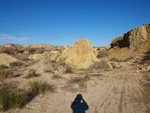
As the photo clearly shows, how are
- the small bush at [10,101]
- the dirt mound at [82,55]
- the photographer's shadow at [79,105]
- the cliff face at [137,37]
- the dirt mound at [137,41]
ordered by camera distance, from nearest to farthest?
the small bush at [10,101], the photographer's shadow at [79,105], the dirt mound at [82,55], the dirt mound at [137,41], the cliff face at [137,37]

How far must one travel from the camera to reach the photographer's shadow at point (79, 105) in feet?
10.2

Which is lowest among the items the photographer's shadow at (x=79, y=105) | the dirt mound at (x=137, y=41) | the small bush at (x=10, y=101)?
the photographer's shadow at (x=79, y=105)

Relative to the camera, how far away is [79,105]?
3416 millimetres

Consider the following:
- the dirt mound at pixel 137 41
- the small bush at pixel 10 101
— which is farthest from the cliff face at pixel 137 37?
the small bush at pixel 10 101

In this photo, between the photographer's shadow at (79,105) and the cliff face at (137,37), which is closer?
the photographer's shadow at (79,105)

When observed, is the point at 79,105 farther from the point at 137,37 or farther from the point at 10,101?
the point at 137,37

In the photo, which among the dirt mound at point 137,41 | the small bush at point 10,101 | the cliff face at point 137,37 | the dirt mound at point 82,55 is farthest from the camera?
the cliff face at point 137,37

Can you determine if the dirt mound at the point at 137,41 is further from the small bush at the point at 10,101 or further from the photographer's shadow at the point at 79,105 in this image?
the small bush at the point at 10,101

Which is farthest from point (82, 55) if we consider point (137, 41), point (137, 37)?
point (137, 37)

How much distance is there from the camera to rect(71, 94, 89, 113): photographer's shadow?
122 inches

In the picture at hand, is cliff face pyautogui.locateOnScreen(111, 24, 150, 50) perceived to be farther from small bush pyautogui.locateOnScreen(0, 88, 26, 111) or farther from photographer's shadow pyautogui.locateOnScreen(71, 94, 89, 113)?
small bush pyautogui.locateOnScreen(0, 88, 26, 111)

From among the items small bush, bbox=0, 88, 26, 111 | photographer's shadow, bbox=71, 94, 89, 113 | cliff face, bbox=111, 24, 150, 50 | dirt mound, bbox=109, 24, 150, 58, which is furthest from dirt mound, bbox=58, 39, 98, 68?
cliff face, bbox=111, 24, 150, 50

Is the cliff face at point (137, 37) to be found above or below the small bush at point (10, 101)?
above

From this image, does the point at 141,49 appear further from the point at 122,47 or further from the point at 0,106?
the point at 0,106
